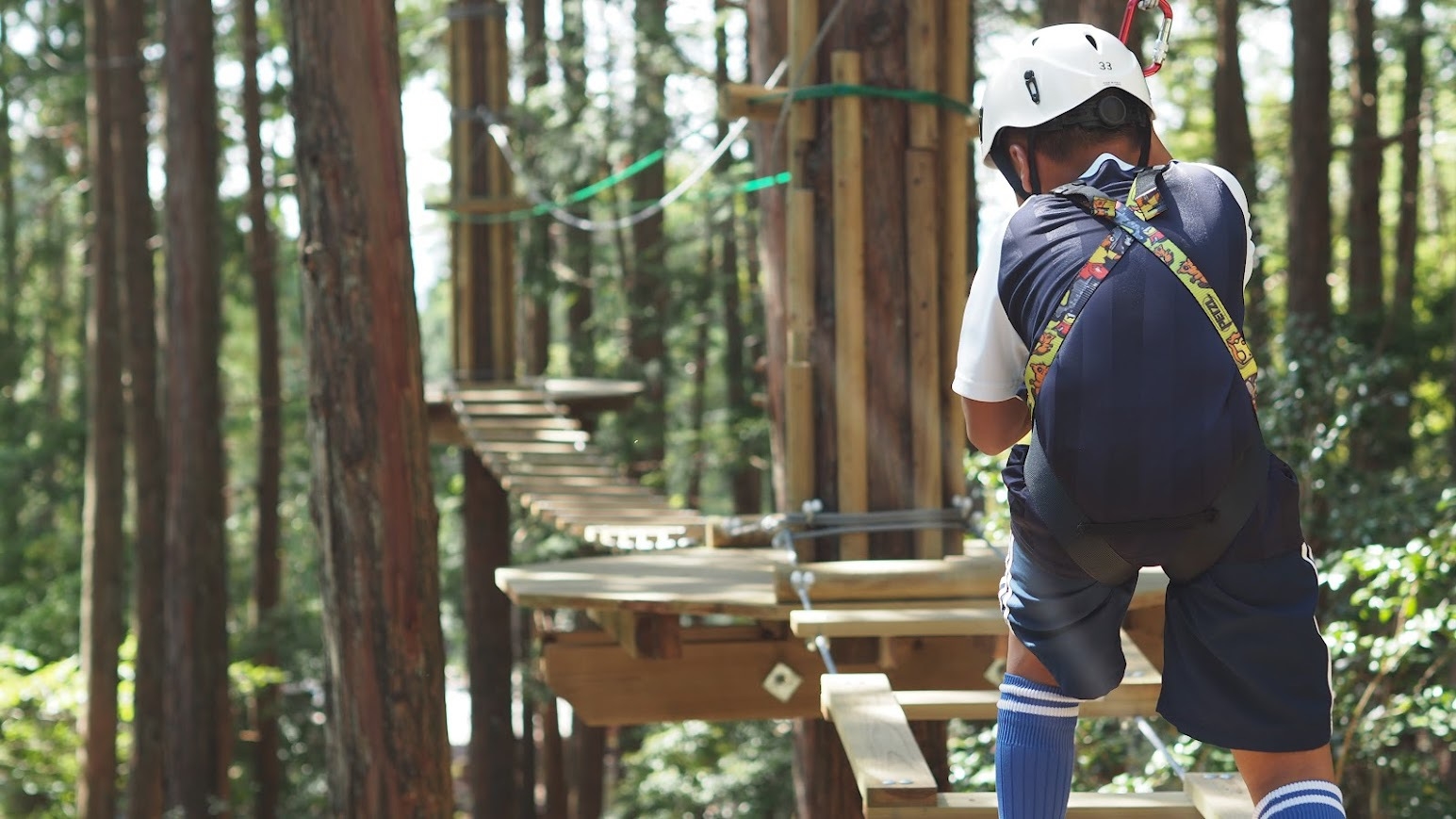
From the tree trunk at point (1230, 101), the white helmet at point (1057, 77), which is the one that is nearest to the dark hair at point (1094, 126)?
the white helmet at point (1057, 77)

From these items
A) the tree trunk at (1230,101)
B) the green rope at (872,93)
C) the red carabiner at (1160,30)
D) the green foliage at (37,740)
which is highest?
the tree trunk at (1230,101)

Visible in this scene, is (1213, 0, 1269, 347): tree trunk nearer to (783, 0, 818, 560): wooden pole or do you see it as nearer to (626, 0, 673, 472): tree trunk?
(626, 0, 673, 472): tree trunk

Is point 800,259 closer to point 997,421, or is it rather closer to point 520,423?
point 997,421

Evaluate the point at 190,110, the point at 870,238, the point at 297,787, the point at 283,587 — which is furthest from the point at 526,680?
the point at 870,238

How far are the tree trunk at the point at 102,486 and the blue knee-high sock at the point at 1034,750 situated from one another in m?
9.41

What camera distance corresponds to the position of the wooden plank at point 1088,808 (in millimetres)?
2195

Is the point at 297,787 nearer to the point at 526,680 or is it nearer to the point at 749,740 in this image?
the point at 526,680

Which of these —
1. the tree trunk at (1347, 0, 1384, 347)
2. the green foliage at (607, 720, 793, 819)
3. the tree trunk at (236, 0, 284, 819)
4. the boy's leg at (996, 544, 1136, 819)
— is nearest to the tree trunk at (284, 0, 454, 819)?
the boy's leg at (996, 544, 1136, 819)

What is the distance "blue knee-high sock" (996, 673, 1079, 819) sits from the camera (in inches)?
82.4

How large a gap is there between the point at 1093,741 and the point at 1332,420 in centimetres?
164

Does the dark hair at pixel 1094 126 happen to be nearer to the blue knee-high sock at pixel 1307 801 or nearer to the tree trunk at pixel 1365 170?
the blue knee-high sock at pixel 1307 801

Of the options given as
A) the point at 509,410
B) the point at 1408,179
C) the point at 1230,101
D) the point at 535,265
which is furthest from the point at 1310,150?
the point at 535,265

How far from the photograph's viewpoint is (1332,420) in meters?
5.71

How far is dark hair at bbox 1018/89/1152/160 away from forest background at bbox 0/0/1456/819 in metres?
1.95
